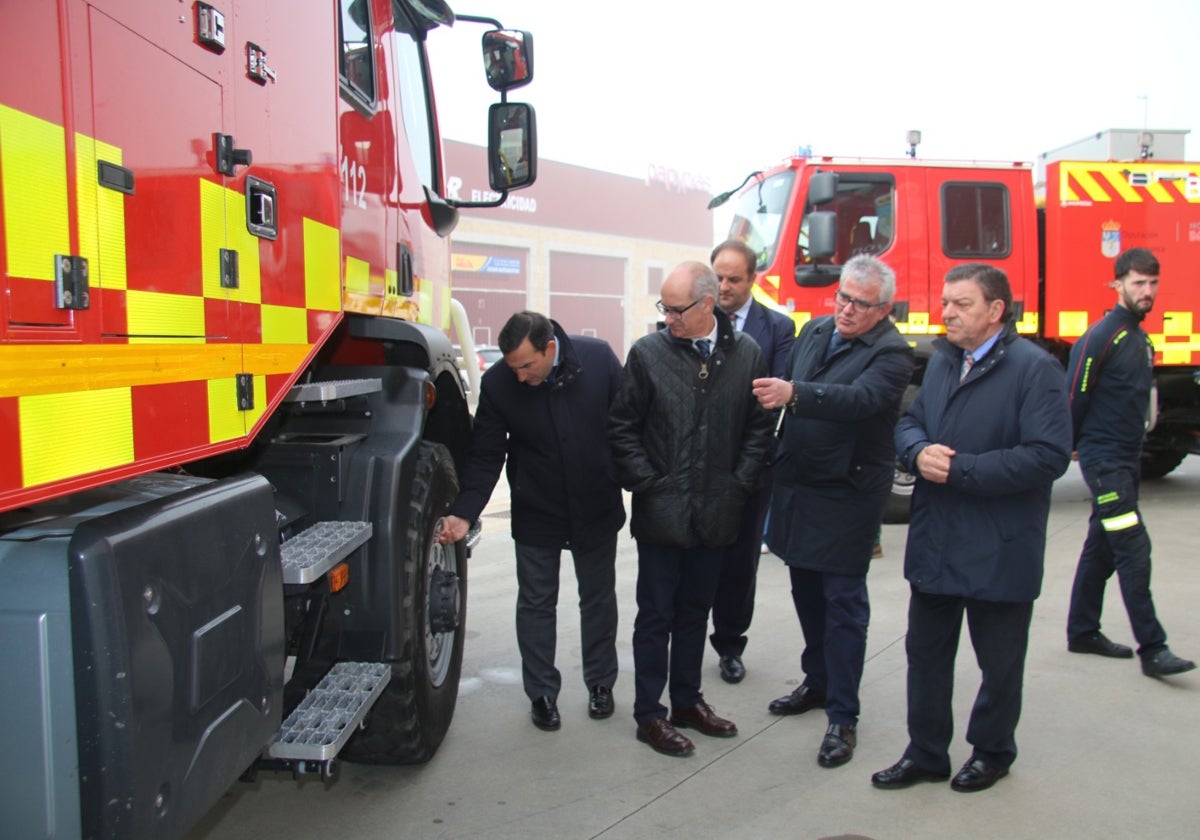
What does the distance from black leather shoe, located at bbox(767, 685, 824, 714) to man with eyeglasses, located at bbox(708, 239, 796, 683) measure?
1.17 ft

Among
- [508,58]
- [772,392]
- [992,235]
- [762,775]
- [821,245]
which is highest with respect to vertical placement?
[508,58]

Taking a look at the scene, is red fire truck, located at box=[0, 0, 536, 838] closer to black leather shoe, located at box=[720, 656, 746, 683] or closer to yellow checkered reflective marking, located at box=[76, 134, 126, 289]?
yellow checkered reflective marking, located at box=[76, 134, 126, 289]

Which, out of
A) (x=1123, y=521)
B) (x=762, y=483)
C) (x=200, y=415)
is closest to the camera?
(x=200, y=415)

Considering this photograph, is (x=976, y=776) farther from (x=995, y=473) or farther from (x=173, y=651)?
(x=173, y=651)

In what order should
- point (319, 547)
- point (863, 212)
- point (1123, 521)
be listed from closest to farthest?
point (319, 547), point (1123, 521), point (863, 212)

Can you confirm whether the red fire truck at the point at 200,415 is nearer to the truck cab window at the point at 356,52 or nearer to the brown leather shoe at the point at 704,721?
the truck cab window at the point at 356,52

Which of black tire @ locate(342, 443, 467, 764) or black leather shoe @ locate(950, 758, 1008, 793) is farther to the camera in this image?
black leather shoe @ locate(950, 758, 1008, 793)

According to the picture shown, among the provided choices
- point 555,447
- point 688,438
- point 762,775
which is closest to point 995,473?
point 688,438

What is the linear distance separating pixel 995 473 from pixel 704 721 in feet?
4.69

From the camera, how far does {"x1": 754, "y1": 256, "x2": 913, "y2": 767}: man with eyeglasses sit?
3.44 metres

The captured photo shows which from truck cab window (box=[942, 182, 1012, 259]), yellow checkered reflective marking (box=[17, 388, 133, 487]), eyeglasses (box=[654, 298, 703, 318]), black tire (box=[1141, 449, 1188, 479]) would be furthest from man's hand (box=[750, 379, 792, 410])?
black tire (box=[1141, 449, 1188, 479])

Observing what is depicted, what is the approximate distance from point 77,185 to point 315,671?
1.65 meters

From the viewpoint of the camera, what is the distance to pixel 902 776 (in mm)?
3242

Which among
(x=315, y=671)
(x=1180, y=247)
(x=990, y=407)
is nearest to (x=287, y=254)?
(x=315, y=671)
